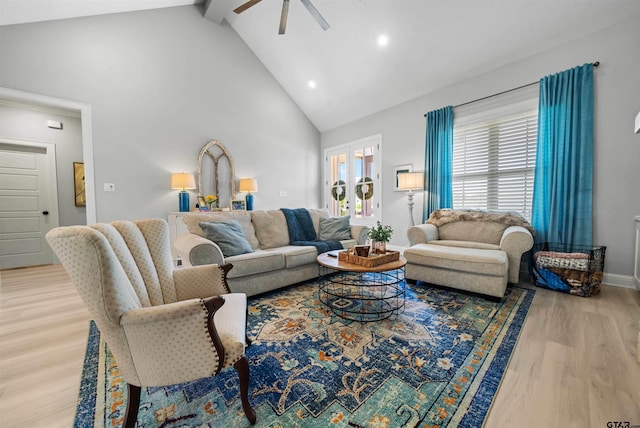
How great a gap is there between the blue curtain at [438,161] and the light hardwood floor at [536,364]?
1829mm

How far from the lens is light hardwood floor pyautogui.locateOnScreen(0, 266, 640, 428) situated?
1146mm

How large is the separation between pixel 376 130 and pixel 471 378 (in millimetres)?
4391

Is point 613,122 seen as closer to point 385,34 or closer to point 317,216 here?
point 385,34

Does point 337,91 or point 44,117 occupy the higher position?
point 337,91

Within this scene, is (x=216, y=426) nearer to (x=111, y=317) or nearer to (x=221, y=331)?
(x=221, y=331)

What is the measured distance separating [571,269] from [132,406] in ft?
11.9

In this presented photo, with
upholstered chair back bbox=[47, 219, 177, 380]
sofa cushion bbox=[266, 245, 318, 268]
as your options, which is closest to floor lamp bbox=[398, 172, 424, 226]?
sofa cushion bbox=[266, 245, 318, 268]

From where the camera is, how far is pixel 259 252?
2643 mm

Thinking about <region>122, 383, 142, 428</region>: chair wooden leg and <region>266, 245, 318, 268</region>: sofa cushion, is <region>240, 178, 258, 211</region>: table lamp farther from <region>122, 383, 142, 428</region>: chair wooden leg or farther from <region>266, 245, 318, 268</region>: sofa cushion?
<region>122, 383, 142, 428</region>: chair wooden leg

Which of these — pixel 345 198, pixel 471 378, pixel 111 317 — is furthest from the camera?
pixel 345 198

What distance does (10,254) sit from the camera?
394 centimetres

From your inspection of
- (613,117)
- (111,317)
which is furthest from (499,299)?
(111,317)

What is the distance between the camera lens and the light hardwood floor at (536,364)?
115 cm

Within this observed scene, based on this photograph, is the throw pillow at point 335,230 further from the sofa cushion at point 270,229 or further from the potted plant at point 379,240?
the potted plant at point 379,240
